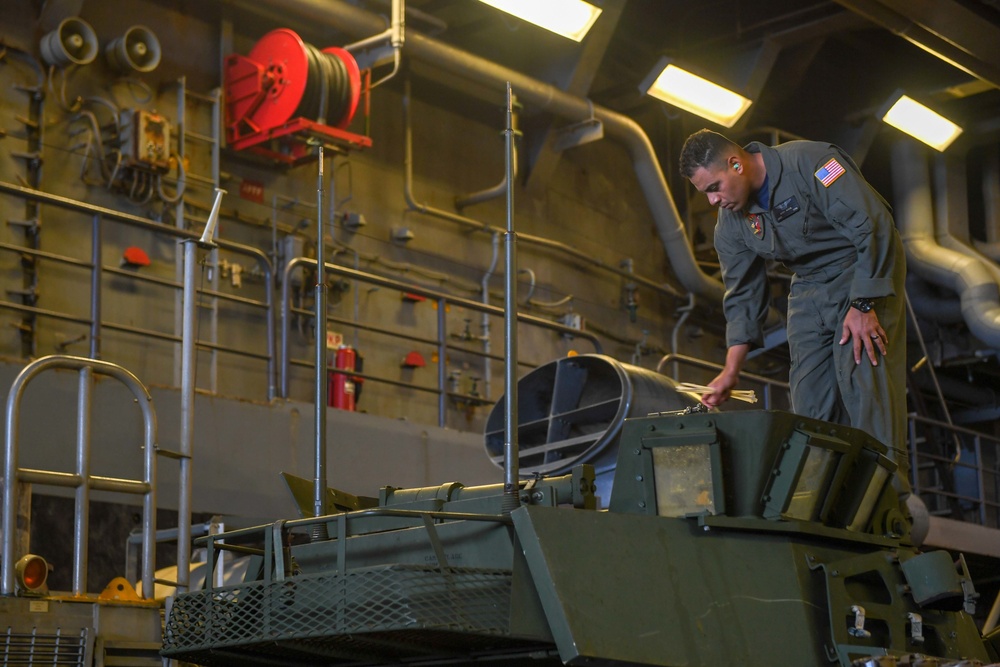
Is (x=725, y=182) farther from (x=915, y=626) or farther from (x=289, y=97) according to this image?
(x=289, y=97)

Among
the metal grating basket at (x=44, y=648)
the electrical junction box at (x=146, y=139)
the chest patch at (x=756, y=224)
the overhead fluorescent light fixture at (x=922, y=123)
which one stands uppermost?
the overhead fluorescent light fixture at (x=922, y=123)

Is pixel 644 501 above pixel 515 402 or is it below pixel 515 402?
below

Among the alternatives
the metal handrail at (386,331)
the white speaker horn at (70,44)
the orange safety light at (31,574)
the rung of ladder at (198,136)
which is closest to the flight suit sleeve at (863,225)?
the orange safety light at (31,574)

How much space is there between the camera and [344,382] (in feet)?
32.3

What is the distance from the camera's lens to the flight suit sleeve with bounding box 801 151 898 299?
14.1ft

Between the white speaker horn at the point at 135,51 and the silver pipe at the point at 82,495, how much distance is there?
4.77m

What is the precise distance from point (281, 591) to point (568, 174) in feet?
33.6

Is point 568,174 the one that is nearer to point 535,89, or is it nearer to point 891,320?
point 535,89

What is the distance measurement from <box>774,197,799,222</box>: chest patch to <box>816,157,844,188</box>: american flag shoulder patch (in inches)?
4.7

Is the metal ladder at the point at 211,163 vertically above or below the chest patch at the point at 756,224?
above

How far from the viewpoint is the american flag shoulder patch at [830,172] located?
4.38m

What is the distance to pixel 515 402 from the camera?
3820 millimetres

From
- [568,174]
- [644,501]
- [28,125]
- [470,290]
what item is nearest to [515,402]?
[644,501]

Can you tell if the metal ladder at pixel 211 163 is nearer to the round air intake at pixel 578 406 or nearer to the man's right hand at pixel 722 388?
the round air intake at pixel 578 406
